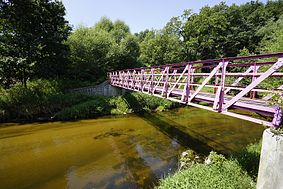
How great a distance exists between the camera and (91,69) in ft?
79.2

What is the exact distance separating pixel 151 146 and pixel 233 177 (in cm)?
510

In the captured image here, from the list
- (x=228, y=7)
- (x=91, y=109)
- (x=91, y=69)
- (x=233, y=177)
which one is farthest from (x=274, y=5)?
(x=233, y=177)

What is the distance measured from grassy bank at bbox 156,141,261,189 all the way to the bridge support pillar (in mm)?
1660

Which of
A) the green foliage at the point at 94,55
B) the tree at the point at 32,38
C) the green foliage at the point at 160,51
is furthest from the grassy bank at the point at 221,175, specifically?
the green foliage at the point at 160,51

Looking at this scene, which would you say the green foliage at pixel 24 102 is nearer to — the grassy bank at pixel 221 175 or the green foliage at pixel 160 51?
the grassy bank at pixel 221 175

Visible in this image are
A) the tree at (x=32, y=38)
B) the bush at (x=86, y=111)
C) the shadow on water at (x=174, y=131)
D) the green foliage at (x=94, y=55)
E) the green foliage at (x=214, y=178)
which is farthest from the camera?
the green foliage at (x=94, y=55)

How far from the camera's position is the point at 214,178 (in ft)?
17.6

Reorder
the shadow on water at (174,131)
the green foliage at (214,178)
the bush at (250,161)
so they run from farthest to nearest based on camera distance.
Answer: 1. the shadow on water at (174,131)
2. the bush at (250,161)
3. the green foliage at (214,178)

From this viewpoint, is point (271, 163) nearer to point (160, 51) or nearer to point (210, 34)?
point (160, 51)

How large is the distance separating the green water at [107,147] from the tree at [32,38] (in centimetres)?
514

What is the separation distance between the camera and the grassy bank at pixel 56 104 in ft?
50.0

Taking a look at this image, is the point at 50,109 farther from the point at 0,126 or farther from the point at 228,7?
the point at 228,7

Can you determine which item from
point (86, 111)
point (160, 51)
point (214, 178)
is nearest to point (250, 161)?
point (214, 178)

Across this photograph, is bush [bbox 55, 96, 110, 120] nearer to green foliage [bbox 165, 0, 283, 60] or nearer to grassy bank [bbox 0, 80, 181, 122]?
grassy bank [bbox 0, 80, 181, 122]
